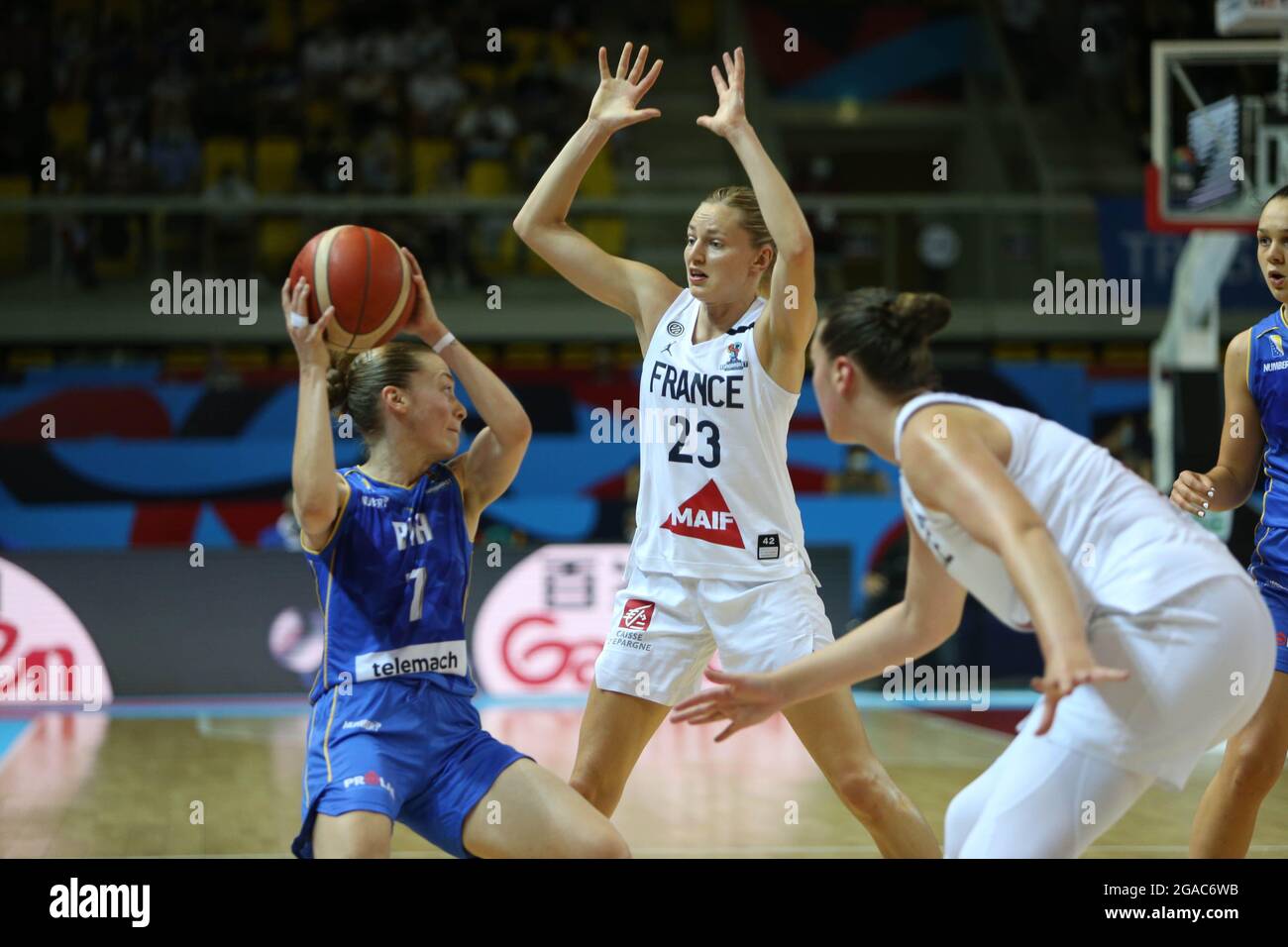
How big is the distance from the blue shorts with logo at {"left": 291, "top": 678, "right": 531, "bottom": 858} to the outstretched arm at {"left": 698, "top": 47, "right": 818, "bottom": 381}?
1.41 metres

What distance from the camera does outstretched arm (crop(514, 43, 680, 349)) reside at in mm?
4648

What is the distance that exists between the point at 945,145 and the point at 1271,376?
1401cm

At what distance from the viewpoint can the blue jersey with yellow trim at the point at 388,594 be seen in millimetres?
3762

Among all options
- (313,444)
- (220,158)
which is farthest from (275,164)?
(313,444)

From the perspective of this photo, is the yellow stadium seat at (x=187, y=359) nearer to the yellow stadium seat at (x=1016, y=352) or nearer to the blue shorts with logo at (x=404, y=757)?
the yellow stadium seat at (x=1016, y=352)

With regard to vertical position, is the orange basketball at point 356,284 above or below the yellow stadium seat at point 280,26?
below

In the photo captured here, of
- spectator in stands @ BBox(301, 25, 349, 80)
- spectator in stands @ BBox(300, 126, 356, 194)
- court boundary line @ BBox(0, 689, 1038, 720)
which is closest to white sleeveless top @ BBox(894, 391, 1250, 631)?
court boundary line @ BBox(0, 689, 1038, 720)

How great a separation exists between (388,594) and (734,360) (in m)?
1.26

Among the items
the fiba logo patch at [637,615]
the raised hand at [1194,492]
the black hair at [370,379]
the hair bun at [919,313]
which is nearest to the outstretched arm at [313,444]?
Answer: the black hair at [370,379]

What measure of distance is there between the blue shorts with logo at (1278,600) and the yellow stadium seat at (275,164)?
12243 mm

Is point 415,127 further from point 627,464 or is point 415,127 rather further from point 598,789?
point 598,789

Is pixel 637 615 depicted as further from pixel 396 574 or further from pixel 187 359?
pixel 187 359

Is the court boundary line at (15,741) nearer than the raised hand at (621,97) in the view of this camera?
No

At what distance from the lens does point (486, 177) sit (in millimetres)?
15273
